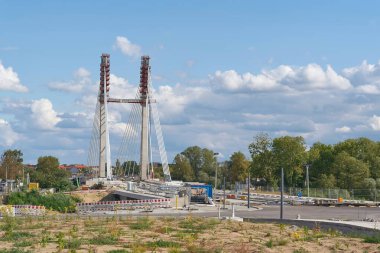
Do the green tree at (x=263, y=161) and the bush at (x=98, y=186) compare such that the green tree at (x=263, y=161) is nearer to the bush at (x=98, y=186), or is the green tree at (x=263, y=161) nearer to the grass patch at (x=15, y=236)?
the bush at (x=98, y=186)

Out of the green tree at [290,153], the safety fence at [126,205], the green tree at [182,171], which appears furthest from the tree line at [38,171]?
the safety fence at [126,205]

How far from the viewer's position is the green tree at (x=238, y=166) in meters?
135

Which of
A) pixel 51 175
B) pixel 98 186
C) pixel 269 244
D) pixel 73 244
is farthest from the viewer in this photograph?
pixel 51 175

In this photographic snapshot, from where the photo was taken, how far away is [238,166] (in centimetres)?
13662

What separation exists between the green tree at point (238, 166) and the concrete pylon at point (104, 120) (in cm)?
3864

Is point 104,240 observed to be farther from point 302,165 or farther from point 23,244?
point 302,165

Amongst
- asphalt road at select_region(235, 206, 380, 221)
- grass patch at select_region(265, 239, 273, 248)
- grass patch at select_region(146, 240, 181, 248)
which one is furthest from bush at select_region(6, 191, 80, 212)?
grass patch at select_region(265, 239, 273, 248)

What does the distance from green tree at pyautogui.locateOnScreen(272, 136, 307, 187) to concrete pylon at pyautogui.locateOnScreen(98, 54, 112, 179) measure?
2704cm

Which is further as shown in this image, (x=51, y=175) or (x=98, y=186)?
(x=51, y=175)

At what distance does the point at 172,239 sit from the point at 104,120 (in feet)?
253

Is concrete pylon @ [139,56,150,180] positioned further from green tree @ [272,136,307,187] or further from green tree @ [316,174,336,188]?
green tree @ [316,174,336,188]

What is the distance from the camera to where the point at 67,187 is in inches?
3698

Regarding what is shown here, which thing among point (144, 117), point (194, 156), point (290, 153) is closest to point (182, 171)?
point (194, 156)

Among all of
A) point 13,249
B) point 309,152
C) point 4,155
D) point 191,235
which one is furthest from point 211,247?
point 4,155
